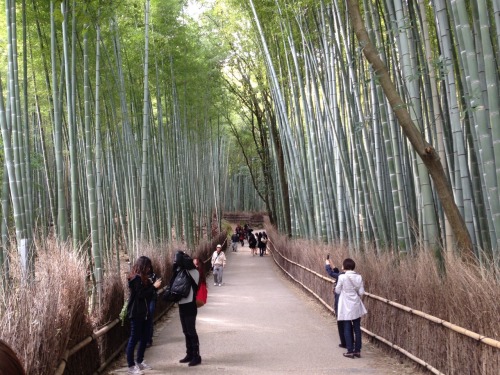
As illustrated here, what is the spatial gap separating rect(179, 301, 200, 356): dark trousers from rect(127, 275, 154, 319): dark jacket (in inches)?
13.5

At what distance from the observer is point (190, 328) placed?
468cm

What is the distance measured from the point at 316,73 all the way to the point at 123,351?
516cm

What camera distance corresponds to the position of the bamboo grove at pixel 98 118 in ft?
17.6

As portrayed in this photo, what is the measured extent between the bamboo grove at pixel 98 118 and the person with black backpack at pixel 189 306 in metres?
0.81

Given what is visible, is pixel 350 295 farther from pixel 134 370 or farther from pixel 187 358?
pixel 134 370

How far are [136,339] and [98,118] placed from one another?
2.78m

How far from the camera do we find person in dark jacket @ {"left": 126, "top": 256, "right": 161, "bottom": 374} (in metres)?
4.39

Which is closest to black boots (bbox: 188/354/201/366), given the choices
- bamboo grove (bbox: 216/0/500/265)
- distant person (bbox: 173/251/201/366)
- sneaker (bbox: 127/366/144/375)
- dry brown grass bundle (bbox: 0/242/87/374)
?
distant person (bbox: 173/251/201/366)

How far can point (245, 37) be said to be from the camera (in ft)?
51.4

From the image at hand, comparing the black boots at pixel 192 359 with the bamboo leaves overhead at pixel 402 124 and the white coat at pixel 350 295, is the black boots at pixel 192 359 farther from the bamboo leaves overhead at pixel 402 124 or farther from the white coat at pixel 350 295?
the bamboo leaves overhead at pixel 402 124

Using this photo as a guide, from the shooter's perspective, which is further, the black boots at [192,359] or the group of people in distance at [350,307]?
the group of people in distance at [350,307]

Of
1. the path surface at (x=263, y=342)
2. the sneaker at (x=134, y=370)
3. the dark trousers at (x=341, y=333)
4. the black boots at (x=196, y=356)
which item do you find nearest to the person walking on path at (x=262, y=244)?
the path surface at (x=263, y=342)

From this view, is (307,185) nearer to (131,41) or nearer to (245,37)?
(131,41)

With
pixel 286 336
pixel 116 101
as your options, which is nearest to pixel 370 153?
pixel 286 336
